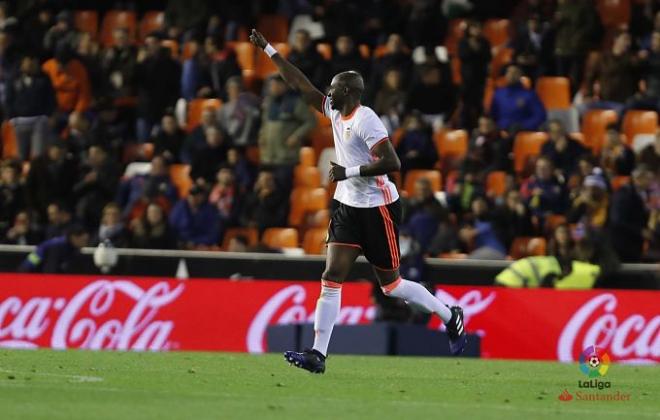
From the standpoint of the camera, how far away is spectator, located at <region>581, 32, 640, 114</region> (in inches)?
895

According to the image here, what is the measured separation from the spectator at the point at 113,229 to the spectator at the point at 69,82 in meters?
3.87

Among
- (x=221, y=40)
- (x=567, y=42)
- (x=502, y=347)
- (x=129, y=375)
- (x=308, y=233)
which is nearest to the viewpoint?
(x=129, y=375)

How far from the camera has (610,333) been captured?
18719 millimetres

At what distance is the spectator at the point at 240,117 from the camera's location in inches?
928

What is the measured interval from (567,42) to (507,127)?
5.82ft

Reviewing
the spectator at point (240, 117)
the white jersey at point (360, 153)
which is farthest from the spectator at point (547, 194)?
the white jersey at point (360, 153)

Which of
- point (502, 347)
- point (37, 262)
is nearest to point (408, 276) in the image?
point (502, 347)

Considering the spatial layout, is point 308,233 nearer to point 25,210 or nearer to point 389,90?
point 389,90

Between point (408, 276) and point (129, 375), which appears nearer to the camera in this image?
point (129, 375)

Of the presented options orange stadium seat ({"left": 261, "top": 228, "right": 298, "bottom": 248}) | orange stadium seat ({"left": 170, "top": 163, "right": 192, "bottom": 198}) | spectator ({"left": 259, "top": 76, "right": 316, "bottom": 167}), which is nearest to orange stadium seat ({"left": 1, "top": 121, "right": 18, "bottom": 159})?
orange stadium seat ({"left": 170, "top": 163, "right": 192, "bottom": 198})

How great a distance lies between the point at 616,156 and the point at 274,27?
7.57 m

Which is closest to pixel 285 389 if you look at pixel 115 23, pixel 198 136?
pixel 198 136

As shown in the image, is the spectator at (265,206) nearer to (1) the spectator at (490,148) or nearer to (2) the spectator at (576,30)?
(1) the spectator at (490,148)

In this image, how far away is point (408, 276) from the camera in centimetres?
1920
